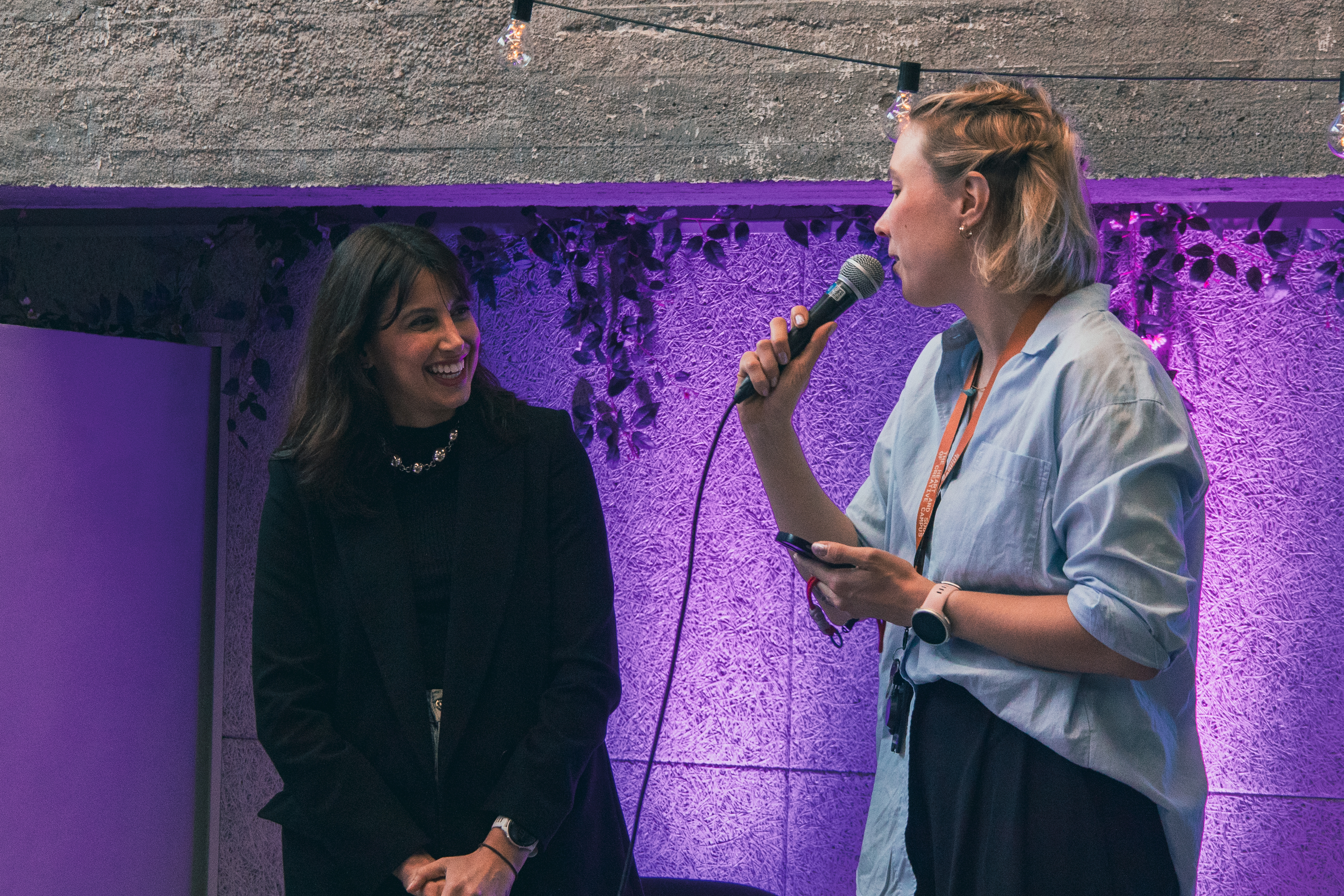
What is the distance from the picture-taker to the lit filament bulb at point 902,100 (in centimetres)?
189

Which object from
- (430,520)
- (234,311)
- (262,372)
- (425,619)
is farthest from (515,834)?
(234,311)

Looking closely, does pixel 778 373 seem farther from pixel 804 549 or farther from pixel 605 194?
pixel 605 194

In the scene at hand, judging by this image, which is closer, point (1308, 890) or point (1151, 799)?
point (1151, 799)

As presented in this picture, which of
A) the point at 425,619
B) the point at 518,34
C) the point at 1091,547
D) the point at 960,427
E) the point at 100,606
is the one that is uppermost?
the point at 518,34

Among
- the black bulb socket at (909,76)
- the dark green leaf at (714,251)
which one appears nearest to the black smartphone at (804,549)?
the black bulb socket at (909,76)

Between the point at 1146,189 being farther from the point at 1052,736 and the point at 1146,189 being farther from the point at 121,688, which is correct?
the point at 121,688

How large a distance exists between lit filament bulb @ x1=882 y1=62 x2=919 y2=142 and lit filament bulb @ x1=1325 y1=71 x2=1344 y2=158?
71cm

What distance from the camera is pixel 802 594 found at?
2.62 meters

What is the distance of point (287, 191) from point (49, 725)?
130cm

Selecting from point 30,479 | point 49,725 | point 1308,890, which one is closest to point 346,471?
point 30,479

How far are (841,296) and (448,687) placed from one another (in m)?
0.90

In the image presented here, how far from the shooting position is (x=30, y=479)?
224 cm

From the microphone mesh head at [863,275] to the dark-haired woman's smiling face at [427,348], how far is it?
74 centimetres

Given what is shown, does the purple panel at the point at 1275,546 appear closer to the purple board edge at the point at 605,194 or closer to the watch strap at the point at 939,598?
the purple board edge at the point at 605,194
